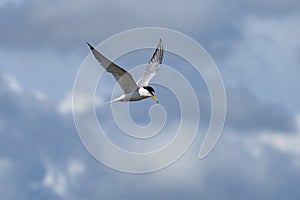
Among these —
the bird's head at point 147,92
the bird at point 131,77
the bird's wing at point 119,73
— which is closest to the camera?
the bird's wing at point 119,73

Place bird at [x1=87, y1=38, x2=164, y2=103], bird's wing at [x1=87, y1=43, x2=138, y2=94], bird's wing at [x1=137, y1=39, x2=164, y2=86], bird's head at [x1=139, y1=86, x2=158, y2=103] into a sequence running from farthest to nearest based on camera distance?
bird's wing at [x1=137, y1=39, x2=164, y2=86]
bird's head at [x1=139, y1=86, x2=158, y2=103]
bird at [x1=87, y1=38, x2=164, y2=103]
bird's wing at [x1=87, y1=43, x2=138, y2=94]

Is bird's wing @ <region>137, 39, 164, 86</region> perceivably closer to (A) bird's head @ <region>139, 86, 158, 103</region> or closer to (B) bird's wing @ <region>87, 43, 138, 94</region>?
(B) bird's wing @ <region>87, 43, 138, 94</region>

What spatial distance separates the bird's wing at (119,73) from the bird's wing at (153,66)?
2239 millimetres

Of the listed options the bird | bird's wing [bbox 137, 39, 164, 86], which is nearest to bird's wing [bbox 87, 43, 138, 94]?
the bird

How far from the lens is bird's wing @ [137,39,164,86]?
59.0 m

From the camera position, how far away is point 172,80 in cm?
5653

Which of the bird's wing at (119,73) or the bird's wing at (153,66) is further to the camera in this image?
the bird's wing at (153,66)

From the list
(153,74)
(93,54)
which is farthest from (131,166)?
(93,54)

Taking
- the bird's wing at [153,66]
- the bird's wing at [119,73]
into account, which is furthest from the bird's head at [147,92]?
the bird's wing at [153,66]

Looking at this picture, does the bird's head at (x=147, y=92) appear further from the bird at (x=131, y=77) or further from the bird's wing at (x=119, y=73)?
the bird's wing at (x=119, y=73)

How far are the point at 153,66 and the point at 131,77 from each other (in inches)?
171

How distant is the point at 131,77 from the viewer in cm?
5541

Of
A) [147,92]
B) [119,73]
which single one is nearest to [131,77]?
[119,73]

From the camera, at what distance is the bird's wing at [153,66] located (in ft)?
193
